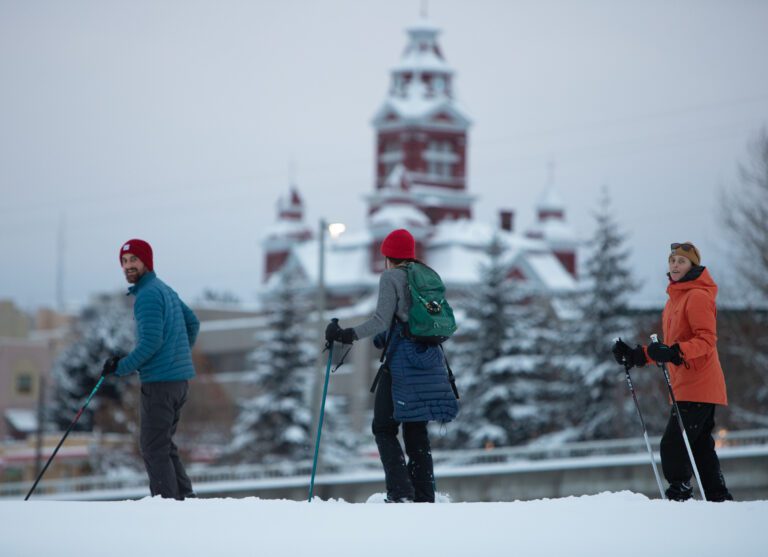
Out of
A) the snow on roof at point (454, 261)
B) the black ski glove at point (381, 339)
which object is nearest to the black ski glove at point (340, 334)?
the black ski glove at point (381, 339)

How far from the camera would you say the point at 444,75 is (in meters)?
95.6

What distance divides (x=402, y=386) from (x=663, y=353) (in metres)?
1.48

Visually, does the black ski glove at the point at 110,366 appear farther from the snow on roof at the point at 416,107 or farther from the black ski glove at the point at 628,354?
the snow on roof at the point at 416,107

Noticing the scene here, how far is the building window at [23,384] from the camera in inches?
2825

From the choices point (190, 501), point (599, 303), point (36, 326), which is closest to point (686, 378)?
point (190, 501)

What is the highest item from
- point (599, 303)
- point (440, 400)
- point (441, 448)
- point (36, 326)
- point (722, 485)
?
point (440, 400)

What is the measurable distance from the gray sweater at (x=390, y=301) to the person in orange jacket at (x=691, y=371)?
1269 millimetres

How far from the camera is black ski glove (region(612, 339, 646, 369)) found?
8336mm

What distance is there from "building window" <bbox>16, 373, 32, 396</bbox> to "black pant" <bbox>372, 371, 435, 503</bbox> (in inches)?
2597

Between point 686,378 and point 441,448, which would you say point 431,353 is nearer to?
point 686,378

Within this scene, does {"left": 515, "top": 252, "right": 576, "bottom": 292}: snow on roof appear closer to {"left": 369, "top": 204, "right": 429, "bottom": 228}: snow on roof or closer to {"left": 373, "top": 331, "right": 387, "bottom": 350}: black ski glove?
{"left": 369, "top": 204, "right": 429, "bottom": 228}: snow on roof

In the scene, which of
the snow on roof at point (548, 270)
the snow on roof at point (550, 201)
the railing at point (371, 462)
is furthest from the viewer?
the snow on roof at point (550, 201)

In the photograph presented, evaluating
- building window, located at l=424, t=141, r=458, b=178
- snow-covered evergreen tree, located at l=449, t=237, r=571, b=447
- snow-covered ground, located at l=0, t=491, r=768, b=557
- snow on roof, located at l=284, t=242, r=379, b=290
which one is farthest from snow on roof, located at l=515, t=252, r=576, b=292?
snow-covered ground, located at l=0, t=491, r=768, b=557

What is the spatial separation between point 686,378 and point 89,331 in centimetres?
5681
